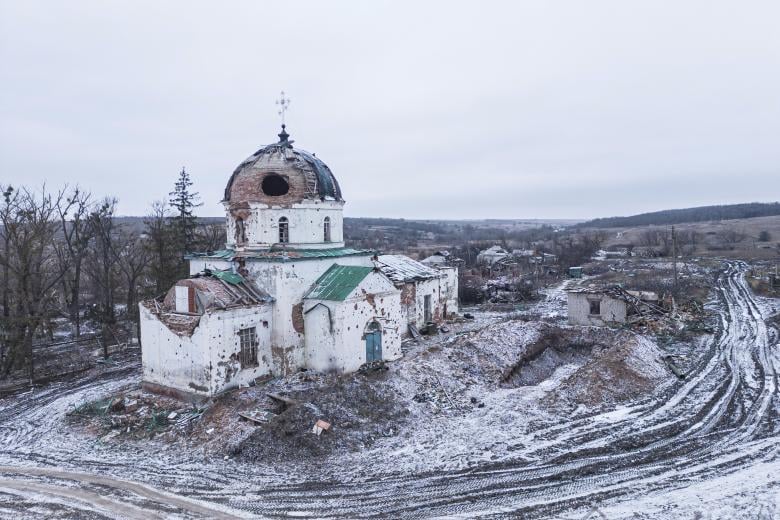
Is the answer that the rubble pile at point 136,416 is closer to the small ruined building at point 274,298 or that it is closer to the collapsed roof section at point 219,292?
the small ruined building at point 274,298

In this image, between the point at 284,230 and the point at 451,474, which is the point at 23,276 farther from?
the point at 451,474

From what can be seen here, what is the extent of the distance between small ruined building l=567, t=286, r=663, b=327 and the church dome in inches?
615

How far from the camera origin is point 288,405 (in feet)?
50.9

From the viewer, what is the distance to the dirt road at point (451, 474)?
1084 cm

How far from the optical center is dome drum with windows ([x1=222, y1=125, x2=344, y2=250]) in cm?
2030

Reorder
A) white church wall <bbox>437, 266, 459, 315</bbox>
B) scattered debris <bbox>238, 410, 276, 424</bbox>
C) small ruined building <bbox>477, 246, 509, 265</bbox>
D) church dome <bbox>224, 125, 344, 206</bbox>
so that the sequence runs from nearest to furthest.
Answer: scattered debris <bbox>238, 410, 276, 424</bbox> < church dome <bbox>224, 125, 344, 206</bbox> < white church wall <bbox>437, 266, 459, 315</bbox> < small ruined building <bbox>477, 246, 509, 265</bbox>

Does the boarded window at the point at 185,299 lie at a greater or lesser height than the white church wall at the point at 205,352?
greater

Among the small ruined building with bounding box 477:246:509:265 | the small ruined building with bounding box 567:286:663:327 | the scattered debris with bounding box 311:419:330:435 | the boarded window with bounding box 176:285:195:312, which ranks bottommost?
the scattered debris with bounding box 311:419:330:435

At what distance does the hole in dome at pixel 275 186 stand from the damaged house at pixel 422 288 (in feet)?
23.1

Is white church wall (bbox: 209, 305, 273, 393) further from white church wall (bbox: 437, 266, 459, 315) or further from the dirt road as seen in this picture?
white church wall (bbox: 437, 266, 459, 315)

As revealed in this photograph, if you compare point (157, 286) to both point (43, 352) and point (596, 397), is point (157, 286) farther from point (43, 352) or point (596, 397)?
point (596, 397)

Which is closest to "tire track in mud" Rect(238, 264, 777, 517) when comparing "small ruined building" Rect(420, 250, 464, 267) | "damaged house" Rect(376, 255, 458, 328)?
"damaged house" Rect(376, 255, 458, 328)

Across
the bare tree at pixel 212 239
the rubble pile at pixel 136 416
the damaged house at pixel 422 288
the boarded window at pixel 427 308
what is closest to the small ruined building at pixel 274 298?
the rubble pile at pixel 136 416

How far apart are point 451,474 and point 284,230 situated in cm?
1183
